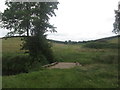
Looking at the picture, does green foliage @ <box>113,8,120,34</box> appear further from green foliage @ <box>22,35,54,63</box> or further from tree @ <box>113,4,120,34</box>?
green foliage @ <box>22,35,54,63</box>

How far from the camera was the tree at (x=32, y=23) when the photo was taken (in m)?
22.9

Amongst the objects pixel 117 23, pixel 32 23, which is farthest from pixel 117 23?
pixel 32 23

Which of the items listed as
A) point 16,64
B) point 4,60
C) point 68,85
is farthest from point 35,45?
point 68,85

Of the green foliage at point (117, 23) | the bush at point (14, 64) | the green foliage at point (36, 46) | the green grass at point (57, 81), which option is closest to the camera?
the green grass at point (57, 81)

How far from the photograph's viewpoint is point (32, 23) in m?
23.5

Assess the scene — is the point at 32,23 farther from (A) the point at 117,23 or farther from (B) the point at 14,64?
(A) the point at 117,23

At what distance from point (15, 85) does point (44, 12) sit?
15949mm

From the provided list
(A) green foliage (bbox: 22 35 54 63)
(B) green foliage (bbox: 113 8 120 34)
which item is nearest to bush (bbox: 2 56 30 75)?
(A) green foliage (bbox: 22 35 54 63)

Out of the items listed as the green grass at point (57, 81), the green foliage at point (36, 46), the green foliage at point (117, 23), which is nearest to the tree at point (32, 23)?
the green foliage at point (36, 46)

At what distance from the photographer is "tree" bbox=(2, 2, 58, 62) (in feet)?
75.0

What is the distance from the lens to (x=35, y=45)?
22828 mm

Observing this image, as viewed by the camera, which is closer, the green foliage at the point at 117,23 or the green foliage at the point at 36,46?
the green foliage at the point at 36,46

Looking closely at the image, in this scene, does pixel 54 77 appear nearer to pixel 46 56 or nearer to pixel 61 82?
pixel 61 82

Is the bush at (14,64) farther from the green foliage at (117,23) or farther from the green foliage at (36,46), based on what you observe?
the green foliage at (117,23)
